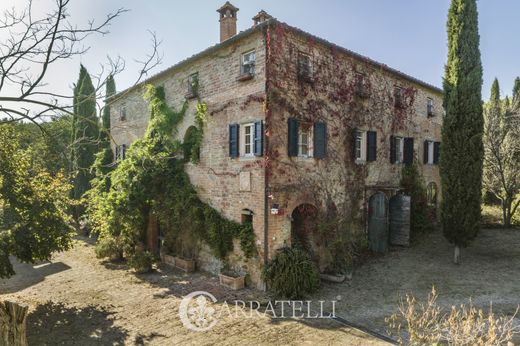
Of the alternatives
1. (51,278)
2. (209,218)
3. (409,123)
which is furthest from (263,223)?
(409,123)

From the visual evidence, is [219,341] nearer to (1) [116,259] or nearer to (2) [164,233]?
(2) [164,233]

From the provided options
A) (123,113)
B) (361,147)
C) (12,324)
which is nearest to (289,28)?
(361,147)

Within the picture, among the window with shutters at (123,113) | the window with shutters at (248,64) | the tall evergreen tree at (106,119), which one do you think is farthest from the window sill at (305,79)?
the window with shutters at (123,113)

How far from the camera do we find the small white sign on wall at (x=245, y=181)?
1155 cm

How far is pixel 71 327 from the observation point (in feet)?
28.8

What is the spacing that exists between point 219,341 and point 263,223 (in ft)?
13.5

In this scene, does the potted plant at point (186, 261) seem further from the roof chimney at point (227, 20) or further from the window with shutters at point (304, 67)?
the roof chimney at point (227, 20)

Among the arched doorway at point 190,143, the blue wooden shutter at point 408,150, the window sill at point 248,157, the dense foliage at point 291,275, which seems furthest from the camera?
the blue wooden shutter at point 408,150

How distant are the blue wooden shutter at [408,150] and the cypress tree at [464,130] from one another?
319 centimetres

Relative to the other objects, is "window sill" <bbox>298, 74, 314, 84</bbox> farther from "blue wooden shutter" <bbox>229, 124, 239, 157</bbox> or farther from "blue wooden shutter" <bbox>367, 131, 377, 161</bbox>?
"blue wooden shutter" <bbox>367, 131, 377, 161</bbox>

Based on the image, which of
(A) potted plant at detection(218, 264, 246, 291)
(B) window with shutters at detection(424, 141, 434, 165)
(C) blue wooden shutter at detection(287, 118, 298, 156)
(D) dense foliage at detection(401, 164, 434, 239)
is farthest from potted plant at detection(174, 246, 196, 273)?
(B) window with shutters at detection(424, 141, 434, 165)

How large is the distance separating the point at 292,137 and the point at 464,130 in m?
7.28

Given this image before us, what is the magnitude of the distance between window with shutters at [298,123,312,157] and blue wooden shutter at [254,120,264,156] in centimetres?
176

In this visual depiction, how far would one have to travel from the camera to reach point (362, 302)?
10.1 metres
